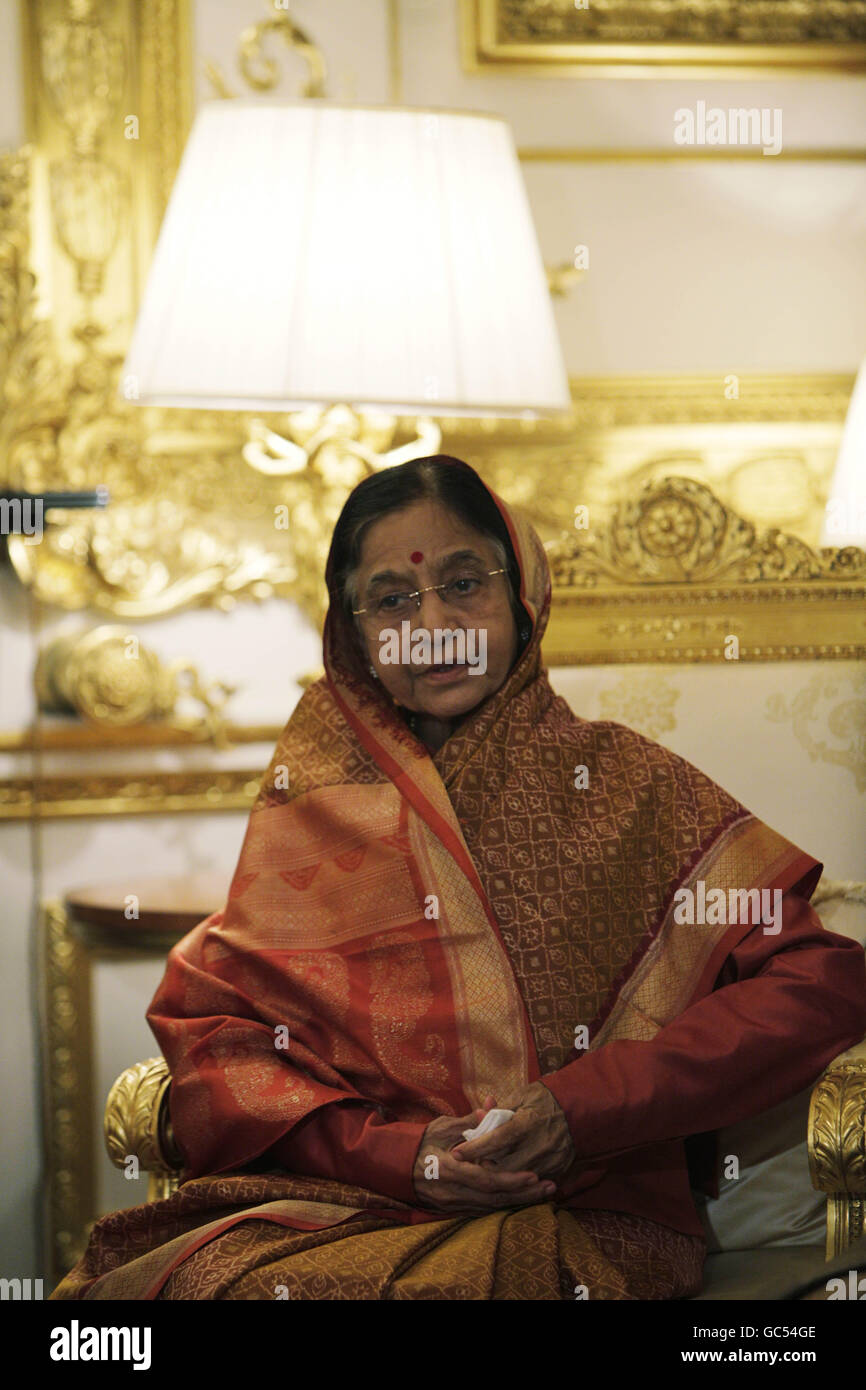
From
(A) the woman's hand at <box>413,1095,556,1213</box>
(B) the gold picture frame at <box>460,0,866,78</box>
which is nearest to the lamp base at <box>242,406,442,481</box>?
(B) the gold picture frame at <box>460,0,866,78</box>

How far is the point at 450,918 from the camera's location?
5.39 ft

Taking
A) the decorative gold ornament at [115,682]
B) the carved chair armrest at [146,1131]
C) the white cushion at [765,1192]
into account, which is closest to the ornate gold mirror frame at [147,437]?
the decorative gold ornament at [115,682]

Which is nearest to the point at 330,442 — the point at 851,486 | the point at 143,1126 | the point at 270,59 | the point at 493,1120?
the point at 270,59

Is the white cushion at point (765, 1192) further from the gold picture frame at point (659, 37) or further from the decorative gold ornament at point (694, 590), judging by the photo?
the gold picture frame at point (659, 37)

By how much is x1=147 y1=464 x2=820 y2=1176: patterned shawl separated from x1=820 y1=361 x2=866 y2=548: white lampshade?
2.51 feet

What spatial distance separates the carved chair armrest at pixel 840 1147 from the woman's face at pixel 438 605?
1.91 feet

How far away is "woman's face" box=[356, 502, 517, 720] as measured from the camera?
5.65 ft

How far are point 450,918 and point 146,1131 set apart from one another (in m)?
0.43

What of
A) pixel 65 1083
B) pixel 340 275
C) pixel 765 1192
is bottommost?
pixel 65 1083

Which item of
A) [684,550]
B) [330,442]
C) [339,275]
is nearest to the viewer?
[339,275]

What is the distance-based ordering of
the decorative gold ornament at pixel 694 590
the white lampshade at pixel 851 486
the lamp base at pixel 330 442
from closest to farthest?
the decorative gold ornament at pixel 694 590, the white lampshade at pixel 851 486, the lamp base at pixel 330 442

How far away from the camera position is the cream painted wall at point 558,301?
2.63 metres

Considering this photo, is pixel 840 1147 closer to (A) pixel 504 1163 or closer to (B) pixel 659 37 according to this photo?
(A) pixel 504 1163
